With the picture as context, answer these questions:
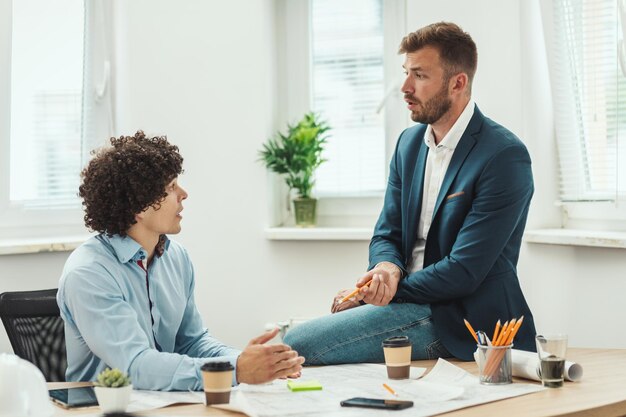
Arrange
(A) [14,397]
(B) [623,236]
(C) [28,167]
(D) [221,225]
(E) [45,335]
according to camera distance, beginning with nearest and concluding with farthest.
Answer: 1. (A) [14,397]
2. (E) [45,335]
3. (B) [623,236]
4. (C) [28,167]
5. (D) [221,225]

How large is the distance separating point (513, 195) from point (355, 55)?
1.75m

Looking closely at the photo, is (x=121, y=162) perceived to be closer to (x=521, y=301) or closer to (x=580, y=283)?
(x=521, y=301)

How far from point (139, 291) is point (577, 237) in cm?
168

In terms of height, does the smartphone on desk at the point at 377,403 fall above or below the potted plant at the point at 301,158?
below

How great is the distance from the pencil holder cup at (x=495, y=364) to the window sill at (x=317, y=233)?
1.87 m

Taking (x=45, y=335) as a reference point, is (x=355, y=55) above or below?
above

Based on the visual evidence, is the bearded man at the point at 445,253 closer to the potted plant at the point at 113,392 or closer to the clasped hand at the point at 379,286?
the clasped hand at the point at 379,286

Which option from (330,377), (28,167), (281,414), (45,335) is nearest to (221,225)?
(28,167)

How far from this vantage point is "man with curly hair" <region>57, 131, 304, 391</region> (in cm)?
185

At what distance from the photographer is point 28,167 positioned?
3.63 m

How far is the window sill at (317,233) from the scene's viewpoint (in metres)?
3.78

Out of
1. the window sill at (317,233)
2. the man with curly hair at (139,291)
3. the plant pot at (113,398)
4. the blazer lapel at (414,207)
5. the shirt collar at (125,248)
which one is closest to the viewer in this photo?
the plant pot at (113,398)

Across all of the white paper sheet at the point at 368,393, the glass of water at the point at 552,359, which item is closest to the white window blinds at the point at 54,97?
the white paper sheet at the point at 368,393

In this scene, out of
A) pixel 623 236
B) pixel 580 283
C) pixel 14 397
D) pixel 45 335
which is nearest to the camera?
pixel 14 397
